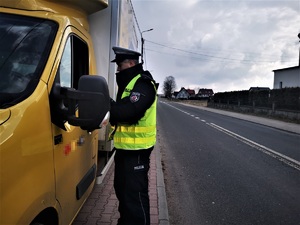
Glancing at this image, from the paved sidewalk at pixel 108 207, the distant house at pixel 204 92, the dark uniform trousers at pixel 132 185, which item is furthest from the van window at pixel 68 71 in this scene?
the distant house at pixel 204 92

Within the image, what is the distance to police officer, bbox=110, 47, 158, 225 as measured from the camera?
3.43 metres

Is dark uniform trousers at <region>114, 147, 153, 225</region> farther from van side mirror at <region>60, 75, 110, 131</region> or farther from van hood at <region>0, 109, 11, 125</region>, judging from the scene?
van hood at <region>0, 109, 11, 125</region>

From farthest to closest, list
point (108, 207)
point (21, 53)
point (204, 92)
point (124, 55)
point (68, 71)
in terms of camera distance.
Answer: point (204, 92) → point (108, 207) → point (124, 55) → point (68, 71) → point (21, 53)

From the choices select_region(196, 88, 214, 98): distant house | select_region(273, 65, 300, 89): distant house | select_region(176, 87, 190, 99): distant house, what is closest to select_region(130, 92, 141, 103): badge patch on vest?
select_region(273, 65, 300, 89): distant house

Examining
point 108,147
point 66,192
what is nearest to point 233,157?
point 108,147

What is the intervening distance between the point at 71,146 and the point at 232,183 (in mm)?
4735

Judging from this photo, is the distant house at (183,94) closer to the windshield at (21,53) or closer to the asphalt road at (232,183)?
the asphalt road at (232,183)

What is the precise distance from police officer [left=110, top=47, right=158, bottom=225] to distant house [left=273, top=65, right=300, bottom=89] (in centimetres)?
4211

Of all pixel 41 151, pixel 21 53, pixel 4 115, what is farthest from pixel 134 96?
pixel 4 115

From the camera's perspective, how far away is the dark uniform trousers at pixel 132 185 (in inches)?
137

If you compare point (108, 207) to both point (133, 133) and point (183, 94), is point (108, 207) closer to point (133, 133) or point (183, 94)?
point (133, 133)

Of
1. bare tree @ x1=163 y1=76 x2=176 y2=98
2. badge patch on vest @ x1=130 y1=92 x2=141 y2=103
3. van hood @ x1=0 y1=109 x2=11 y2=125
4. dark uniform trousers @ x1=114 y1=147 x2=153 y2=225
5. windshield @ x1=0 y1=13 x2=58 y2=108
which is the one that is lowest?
dark uniform trousers @ x1=114 y1=147 x2=153 y2=225

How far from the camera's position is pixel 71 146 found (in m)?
3.06

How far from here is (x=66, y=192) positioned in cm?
293
